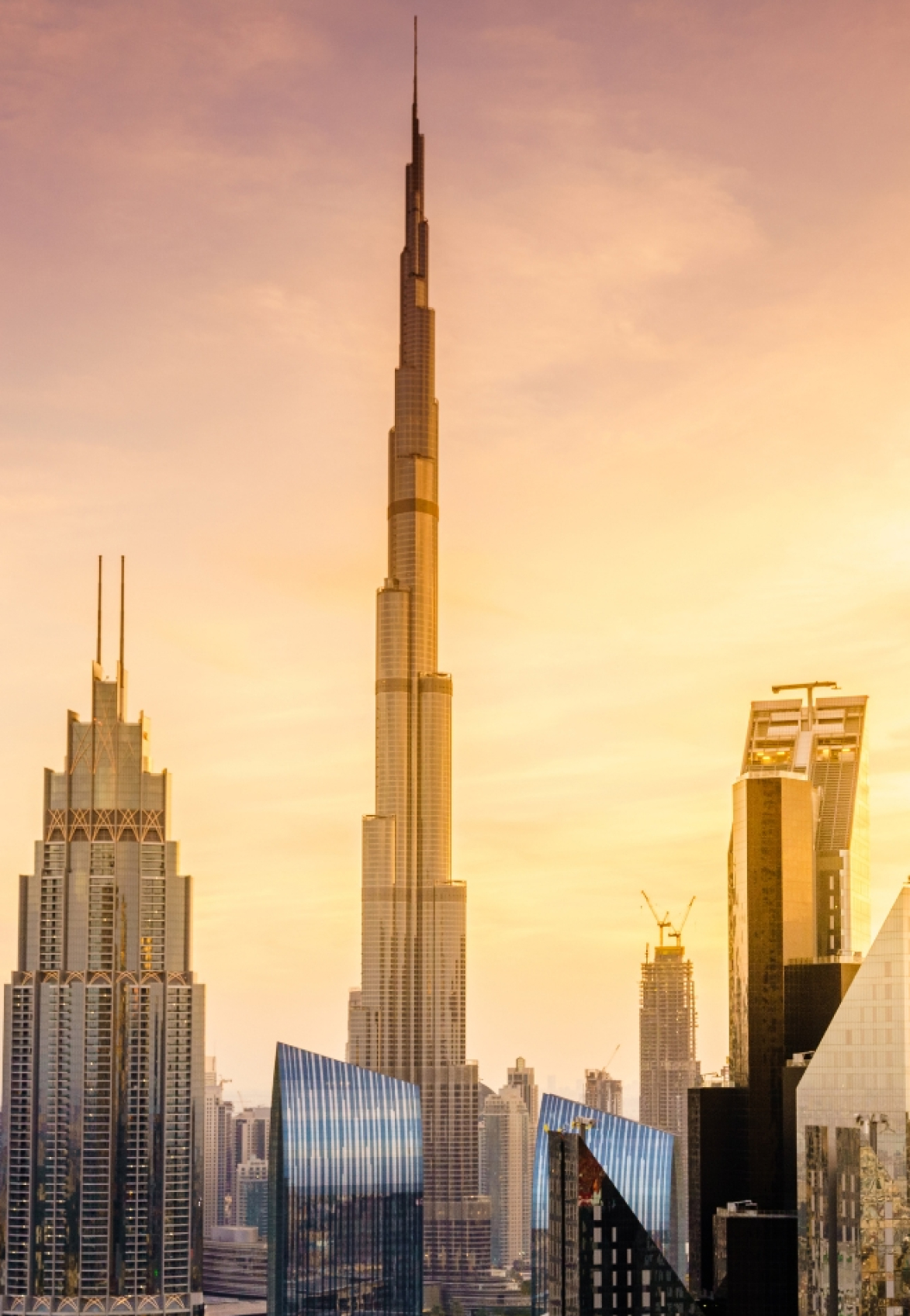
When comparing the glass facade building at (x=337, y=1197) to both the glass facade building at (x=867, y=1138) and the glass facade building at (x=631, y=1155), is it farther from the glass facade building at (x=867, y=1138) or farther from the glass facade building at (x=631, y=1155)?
the glass facade building at (x=867, y=1138)

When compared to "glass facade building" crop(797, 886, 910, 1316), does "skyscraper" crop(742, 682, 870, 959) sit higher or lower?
higher

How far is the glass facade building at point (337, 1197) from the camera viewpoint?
16862 cm

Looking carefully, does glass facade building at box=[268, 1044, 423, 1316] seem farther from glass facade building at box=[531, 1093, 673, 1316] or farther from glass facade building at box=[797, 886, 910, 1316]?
glass facade building at box=[797, 886, 910, 1316]

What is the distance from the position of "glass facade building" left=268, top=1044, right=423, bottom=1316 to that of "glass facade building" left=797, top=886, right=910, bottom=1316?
9311cm

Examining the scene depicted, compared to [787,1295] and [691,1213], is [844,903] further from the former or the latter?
[787,1295]

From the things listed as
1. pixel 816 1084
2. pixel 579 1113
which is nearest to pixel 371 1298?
pixel 579 1113

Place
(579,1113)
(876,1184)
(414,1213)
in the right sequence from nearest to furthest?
(876,1184), (579,1113), (414,1213)

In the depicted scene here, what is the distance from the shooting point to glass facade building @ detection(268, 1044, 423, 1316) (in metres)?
169

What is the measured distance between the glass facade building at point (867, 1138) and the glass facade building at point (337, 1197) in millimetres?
93105

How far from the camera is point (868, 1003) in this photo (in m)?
79.8

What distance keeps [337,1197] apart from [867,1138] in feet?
326

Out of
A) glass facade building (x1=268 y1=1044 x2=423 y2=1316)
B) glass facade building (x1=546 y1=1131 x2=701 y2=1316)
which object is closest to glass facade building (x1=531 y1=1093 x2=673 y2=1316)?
glass facade building (x1=268 y1=1044 x2=423 y2=1316)

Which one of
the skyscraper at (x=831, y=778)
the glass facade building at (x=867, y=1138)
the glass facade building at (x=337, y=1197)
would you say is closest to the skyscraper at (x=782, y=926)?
the skyscraper at (x=831, y=778)

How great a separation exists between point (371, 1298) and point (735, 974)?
59299 mm
